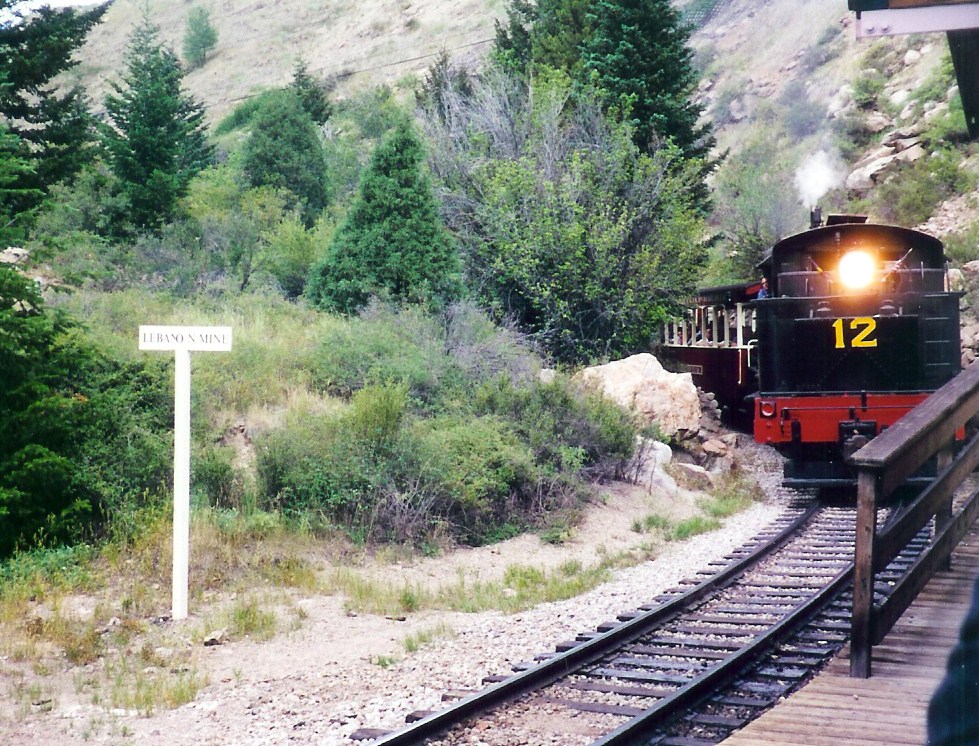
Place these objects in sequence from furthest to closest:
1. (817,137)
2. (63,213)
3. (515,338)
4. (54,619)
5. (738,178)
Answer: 1. (817,137)
2. (738,178)
3. (63,213)
4. (515,338)
5. (54,619)

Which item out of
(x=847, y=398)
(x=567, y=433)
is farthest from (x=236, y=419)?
(x=847, y=398)

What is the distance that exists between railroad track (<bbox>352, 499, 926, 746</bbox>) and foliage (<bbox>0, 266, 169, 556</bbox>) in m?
5.31

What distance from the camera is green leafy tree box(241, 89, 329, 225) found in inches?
1335

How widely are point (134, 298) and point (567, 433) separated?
800 centimetres

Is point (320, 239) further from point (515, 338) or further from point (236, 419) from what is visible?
point (236, 419)

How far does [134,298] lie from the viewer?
16906 mm

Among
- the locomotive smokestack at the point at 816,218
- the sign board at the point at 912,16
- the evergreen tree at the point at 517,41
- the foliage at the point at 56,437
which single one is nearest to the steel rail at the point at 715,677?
the sign board at the point at 912,16

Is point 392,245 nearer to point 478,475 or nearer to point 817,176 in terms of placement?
point 478,475

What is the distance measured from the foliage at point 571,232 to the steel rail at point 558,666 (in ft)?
34.1

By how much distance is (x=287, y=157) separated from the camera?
34.3 metres

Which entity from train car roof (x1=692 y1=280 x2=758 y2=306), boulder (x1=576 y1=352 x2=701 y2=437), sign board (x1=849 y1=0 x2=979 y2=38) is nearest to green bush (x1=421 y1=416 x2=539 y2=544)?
boulder (x1=576 y1=352 x2=701 y2=437)

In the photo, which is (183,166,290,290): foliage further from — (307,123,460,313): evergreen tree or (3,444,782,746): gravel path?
(3,444,782,746): gravel path

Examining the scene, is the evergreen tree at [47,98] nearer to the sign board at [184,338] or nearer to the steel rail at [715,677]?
the sign board at [184,338]

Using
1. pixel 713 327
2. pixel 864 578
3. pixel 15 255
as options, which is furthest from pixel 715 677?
pixel 713 327
